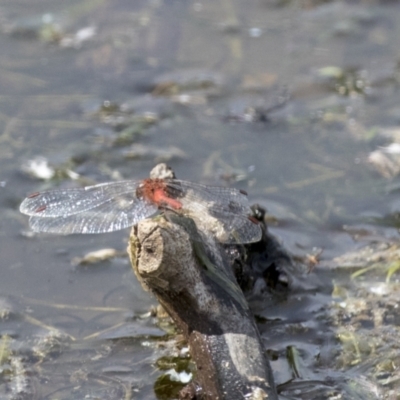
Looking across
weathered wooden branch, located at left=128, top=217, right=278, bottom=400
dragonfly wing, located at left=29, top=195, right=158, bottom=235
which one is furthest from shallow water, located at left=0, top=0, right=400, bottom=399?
weathered wooden branch, located at left=128, top=217, right=278, bottom=400

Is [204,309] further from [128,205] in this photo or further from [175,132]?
[175,132]

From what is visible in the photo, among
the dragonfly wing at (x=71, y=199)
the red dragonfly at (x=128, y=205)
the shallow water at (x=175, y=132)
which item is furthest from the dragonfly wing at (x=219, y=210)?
the shallow water at (x=175, y=132)

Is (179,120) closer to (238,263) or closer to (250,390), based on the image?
(238,263)

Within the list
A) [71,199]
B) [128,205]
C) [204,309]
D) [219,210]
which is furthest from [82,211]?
[204,309]

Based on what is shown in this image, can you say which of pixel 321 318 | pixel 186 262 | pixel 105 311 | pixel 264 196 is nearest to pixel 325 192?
pixel 264 196

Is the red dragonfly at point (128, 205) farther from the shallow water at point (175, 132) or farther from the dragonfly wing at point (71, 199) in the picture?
the shallow water at point (175, 132)

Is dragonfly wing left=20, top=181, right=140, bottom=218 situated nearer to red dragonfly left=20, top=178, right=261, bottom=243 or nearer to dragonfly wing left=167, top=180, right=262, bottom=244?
red dragonfly left=20, top=178, right=261, bottom=243
